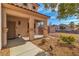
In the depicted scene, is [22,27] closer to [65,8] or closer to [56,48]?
[56,48]

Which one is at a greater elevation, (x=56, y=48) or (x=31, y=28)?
(x=31, y=28)

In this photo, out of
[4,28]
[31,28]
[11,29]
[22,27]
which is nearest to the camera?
[4,28]

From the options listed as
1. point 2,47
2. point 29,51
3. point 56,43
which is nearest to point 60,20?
point 56,43

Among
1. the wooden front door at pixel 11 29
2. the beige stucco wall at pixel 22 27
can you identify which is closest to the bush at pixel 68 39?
the beige stucco wall at pixel 22 27

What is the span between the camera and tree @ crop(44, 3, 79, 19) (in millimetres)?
5134

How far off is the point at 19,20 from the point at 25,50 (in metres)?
1.34

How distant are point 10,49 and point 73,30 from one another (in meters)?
2.79

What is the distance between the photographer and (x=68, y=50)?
530cm

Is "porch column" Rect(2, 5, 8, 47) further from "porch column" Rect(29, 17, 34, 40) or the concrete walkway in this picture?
"porch column" Rect(29, 17, 34, 40)

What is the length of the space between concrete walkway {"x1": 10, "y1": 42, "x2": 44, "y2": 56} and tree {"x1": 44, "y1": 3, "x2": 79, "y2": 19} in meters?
1.75

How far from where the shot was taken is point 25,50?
524 cm

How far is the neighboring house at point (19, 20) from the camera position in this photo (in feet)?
16.7

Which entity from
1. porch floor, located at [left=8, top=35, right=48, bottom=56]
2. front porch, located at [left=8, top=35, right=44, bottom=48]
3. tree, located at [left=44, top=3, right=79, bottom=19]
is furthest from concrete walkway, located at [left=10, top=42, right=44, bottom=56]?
tree, located at [left=44, top=3, right=79, bottom=19]

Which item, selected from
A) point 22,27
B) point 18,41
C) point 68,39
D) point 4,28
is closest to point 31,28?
point 22,27
